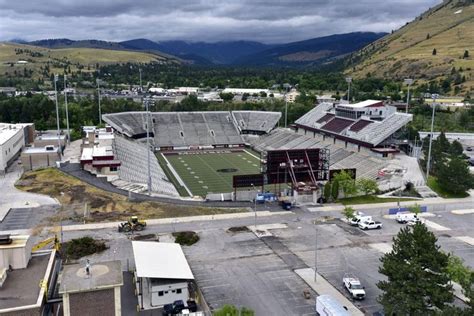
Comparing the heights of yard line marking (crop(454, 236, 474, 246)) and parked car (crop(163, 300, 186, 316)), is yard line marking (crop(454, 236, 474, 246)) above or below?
below

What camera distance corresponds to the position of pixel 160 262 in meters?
29.8

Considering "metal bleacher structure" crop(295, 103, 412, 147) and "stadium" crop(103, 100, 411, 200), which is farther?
"metal bleacher structure" crop(295, 103, 412, 147)

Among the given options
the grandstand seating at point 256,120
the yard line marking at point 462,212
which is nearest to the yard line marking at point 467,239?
the yard line marking at point 462,212

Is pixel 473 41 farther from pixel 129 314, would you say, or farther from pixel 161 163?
pixel 129 314

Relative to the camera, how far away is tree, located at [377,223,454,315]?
76.9ft

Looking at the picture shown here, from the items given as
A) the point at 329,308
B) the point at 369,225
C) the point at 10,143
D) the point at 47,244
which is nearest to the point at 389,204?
the point at 369,225

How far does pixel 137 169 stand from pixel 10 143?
19.8 meters

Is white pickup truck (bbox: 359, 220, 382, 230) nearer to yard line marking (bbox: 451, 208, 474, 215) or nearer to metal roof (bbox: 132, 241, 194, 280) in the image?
yard line marking (bbox: 451, 208, 474, 215)

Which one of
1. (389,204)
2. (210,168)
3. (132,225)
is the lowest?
(210,168)

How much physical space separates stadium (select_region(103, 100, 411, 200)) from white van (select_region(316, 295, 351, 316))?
78.5 ft

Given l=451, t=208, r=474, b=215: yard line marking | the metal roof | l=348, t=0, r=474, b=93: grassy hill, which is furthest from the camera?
l=348, t=0, r=474, b=93: grassy hill

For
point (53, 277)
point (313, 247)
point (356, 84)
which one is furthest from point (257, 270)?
point (356, 84)

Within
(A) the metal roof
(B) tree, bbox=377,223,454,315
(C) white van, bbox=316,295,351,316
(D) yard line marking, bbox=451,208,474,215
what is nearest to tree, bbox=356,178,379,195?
(D) yard line marking, bbox=451,208,474,215

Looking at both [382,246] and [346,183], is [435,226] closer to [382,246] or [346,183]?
[382,246]
